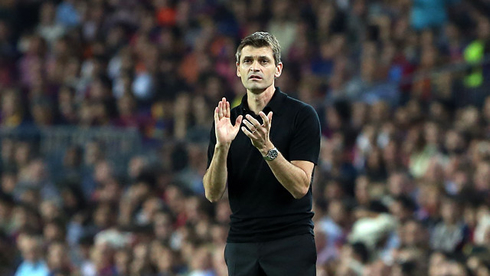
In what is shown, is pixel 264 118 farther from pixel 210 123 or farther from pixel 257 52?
pixel 210 123

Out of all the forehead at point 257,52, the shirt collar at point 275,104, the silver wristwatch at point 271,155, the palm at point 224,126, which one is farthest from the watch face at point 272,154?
the forehead at point 257,52

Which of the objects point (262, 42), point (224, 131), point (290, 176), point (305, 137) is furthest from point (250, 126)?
point (262, 42)

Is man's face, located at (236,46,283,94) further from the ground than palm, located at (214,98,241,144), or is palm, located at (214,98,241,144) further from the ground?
A: man's face, located at (236,46,283,94)

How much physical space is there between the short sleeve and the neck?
192 millimetres

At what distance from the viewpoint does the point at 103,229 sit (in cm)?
1184

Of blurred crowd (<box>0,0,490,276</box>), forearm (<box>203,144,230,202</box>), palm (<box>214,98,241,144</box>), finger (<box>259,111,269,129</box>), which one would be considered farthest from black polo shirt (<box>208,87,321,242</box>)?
blurred crowd (<box>0,0,490,276</box>)

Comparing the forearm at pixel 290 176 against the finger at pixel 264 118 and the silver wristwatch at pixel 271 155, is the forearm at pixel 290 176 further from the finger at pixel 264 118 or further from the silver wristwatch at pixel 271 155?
the finger at pixel 264 118

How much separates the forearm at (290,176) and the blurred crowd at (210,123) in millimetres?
3534

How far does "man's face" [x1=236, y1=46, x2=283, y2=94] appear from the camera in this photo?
502 centimetres

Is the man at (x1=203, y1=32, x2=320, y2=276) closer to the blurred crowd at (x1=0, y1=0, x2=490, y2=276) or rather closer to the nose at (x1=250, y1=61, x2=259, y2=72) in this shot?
the nose at (x1=250, y1=61, x2=259, y2=72)

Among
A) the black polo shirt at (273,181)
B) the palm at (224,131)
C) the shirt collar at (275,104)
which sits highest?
the shirt collar at (275,104)

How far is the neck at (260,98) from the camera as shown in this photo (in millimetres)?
5156

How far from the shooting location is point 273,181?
5059 millimetres

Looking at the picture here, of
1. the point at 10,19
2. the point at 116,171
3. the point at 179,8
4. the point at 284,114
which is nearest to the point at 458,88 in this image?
the point at 116,171
